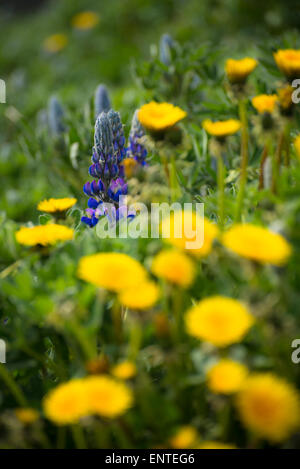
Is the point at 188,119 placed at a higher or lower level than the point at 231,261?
higher

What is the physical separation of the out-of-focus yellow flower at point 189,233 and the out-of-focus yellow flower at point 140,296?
0.07m

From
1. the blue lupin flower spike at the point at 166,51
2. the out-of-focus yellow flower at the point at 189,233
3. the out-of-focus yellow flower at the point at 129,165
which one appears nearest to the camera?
the out-of-focus yellow flower at the point at 189,233

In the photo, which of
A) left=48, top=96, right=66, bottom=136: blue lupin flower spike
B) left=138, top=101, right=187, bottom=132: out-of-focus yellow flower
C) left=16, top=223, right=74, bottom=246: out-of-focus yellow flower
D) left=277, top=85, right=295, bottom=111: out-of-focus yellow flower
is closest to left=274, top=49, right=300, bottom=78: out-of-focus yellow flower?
left=277, top=85, right=295, bottom=111: out-of-focus yellow flower

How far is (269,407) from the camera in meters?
0.58

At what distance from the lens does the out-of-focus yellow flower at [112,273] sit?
Answer: 63cm

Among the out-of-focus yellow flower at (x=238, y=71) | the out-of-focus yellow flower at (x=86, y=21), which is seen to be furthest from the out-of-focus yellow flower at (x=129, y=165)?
the out-of-focus yellow flower at (x=86, y=21)

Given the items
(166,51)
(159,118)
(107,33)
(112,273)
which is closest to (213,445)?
(112,273)

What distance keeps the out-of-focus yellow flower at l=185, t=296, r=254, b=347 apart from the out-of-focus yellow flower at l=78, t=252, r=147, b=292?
87 mm

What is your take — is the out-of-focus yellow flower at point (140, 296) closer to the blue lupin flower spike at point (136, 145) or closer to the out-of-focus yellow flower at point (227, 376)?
the out-of-focus yellow flower at point (227, 376)

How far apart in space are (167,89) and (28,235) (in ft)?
3.44

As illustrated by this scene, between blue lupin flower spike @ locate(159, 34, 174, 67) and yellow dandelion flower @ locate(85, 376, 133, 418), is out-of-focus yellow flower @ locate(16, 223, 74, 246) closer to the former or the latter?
yellow dandelion flower @ locate(85, 376, 133, 418)

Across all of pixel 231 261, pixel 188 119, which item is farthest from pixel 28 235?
pixel 188 119

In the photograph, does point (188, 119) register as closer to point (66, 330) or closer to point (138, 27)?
point (66, 330)

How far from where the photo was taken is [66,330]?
28.9 inches
